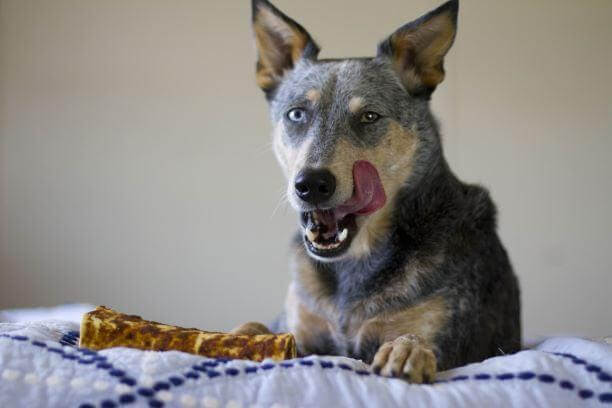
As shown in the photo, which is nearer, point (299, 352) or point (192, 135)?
point (299, 352)

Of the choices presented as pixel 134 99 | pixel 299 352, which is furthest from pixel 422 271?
pixel 134 99

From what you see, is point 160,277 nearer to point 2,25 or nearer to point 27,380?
point 2,25

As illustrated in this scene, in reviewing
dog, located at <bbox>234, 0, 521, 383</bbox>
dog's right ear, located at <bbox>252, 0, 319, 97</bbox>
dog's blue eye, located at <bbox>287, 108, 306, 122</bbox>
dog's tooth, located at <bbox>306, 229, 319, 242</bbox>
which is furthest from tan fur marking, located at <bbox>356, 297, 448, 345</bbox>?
dog's right ear, located at <bbox>252, 0, 319, 97</bbox>

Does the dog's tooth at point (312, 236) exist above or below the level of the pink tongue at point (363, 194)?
below

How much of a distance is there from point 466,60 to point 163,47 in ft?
5.62

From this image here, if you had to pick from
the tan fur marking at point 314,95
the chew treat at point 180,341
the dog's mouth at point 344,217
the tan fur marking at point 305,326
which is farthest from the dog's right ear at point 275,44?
the chew treat at point 180,341

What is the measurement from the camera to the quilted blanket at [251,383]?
65 cm

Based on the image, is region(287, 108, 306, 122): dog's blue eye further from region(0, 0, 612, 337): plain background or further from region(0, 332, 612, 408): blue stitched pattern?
region(0, 0, 612, 337): plain background

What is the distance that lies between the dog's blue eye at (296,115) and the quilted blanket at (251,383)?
77 centimetres

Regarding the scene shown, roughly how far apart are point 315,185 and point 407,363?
17.9 inches

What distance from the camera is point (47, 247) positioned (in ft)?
10.9

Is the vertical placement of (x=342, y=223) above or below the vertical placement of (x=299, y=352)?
above

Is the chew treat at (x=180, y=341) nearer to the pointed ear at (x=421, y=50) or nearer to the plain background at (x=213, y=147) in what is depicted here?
the pointed ear at (x=421, y=50)

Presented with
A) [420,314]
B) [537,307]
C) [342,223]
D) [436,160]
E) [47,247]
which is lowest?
[537,307]
